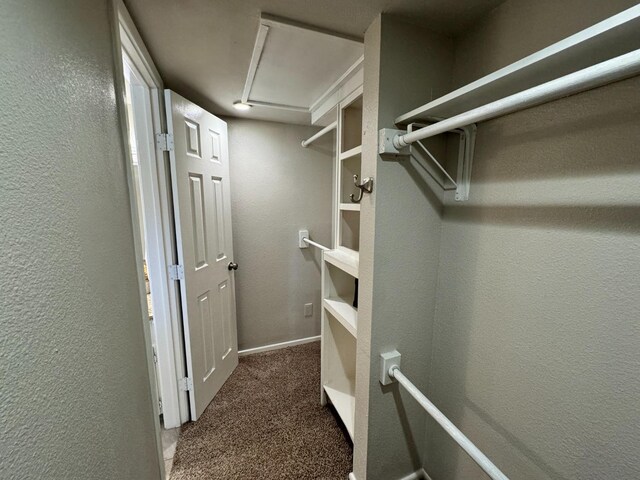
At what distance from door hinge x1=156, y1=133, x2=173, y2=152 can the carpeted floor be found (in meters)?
1.71

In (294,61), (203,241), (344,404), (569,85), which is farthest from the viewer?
(203,241)

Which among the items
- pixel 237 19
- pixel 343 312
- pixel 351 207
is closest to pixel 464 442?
pixel 343 312

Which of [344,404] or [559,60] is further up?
[559,60]

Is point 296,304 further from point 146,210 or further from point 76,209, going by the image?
point 76,209

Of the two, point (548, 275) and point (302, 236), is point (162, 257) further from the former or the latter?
point (548, 275)

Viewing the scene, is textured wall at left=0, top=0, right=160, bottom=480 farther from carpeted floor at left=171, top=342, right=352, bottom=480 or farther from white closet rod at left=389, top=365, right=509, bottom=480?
white closet rod at left=389, top=365, right=509, bottom=480

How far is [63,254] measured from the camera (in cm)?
Result: 52

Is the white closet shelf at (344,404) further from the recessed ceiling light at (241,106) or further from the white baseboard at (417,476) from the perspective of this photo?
the recessed ceiling light at (241,106)

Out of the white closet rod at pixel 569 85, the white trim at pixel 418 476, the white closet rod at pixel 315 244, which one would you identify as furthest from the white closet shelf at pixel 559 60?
the white trim at pixel 418 476

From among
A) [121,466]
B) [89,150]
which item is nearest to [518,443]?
[121,466]

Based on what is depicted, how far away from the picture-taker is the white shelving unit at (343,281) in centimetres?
148

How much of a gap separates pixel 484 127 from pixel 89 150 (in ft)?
4.13

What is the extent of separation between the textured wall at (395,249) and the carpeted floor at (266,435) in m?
0.31

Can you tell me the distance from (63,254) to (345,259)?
1.12m
